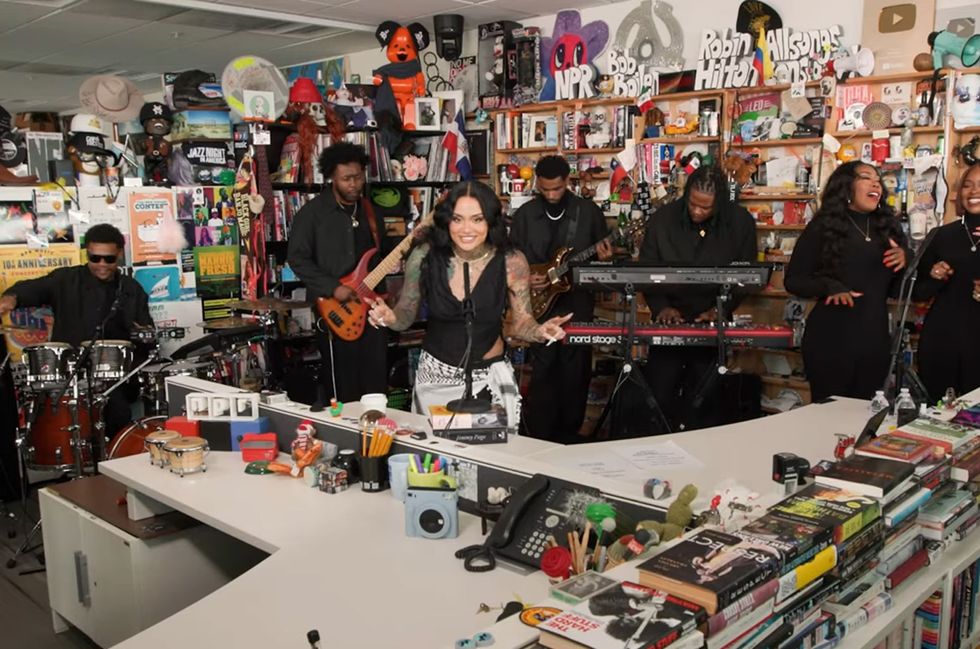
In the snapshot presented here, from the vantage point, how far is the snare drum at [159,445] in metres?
2.97

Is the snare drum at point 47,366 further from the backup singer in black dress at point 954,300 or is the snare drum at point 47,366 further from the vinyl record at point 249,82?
the backup singer in black dress at point 954,300

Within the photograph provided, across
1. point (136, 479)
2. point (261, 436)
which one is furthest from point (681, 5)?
point (136, 479)

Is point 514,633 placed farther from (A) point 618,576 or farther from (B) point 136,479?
(B) point 136,479

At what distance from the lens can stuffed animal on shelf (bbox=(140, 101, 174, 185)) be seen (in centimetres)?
556

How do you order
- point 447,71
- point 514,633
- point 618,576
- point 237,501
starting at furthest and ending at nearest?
point 447,71
point 237,501
point 618,576
point 514,633

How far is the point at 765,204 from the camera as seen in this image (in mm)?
5379

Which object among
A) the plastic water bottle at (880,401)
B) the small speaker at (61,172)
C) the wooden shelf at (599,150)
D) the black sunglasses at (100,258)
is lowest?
the plastic water bottle at (880,401)

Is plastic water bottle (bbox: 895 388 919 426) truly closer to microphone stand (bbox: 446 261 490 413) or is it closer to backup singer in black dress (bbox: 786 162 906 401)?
backup singer in black dress (bbox: 786 162 906 401)

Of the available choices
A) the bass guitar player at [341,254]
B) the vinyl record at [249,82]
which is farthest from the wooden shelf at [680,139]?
the vinyl record at [249,82]

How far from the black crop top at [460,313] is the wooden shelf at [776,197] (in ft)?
7.81

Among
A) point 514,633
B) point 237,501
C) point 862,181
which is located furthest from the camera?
point 862,181

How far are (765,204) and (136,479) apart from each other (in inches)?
154

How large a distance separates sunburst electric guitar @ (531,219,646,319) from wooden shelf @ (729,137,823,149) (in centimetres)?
96

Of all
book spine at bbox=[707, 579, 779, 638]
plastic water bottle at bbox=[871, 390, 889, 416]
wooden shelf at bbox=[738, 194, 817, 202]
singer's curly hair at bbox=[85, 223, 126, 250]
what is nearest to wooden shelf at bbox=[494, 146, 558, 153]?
wooden shelf at bbox=[738, 194, 817, 202]
